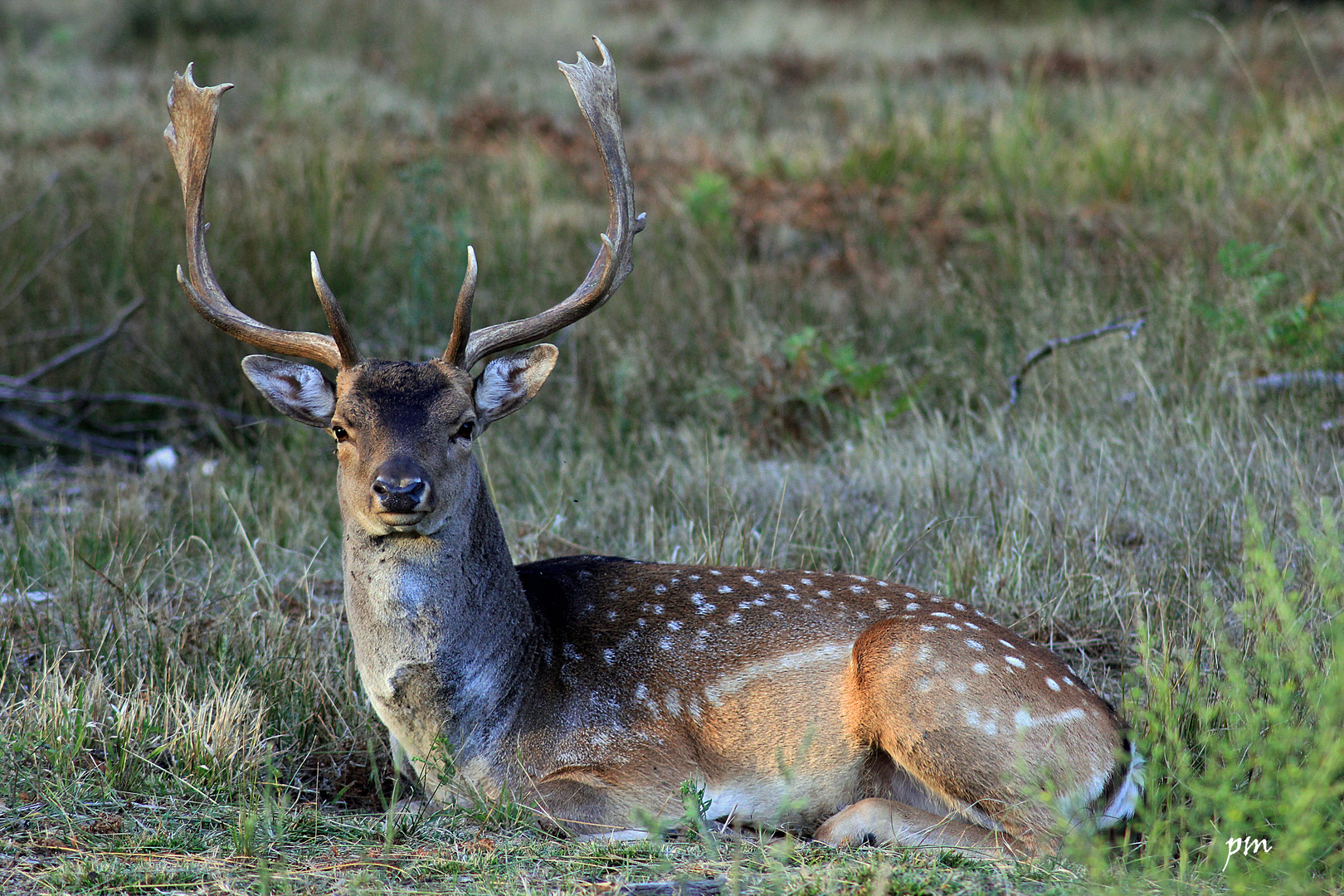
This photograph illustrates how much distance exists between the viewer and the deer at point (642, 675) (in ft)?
11.2

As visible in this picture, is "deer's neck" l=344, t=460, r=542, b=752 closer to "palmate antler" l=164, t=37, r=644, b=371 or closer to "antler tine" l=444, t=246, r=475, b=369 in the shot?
"antler tine" l=444, t=246, r=475, b=369

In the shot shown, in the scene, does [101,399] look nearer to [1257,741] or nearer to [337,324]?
[337,324]

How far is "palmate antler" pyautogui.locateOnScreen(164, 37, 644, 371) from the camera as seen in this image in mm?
3887

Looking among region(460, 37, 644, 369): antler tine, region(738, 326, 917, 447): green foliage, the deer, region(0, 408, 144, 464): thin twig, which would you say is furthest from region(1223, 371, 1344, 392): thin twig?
region(0, 408, 144, 464): thin twig

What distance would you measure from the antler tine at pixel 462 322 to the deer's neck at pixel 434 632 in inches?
12.9

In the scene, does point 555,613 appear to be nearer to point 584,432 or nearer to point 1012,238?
point 584,432

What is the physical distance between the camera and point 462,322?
3.67m

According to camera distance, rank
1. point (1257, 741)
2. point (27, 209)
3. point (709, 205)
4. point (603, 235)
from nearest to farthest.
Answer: point (1257, 741), point (603, 235), point (27, 209), point (709, 205)

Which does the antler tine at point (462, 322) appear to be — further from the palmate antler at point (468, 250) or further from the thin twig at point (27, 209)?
the thin twig at point (27, 209)

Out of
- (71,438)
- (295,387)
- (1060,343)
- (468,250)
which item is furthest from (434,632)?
(71,438)

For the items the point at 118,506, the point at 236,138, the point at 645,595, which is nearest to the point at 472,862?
the point at 645,595

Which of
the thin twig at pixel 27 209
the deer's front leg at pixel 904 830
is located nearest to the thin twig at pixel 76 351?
the thin twig at pixel 27 209

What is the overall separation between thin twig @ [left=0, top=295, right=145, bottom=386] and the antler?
9.16ft

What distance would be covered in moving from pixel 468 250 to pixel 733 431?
2799 millimetres
